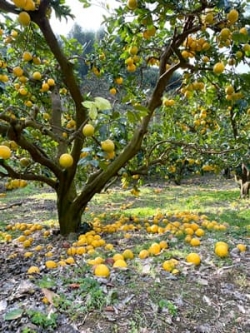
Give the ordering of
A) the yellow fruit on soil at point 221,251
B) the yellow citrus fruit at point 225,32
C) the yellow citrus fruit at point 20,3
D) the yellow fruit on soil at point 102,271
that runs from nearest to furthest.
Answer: the yellow citrus fruit at point 20,3, the yellow citrus fruit at point 225,32, the yellow fruit on soil at point 102,271, the yellow fruit on soil at point 221,251

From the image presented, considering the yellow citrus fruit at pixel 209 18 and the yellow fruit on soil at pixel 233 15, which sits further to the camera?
the yellow citrus fruit at pixel 209 18

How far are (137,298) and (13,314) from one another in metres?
0.82

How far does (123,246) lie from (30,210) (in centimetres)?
417

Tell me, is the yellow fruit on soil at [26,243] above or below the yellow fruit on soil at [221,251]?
below

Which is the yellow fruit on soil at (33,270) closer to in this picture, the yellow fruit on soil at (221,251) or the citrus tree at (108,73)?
the citrus tree at (108,73)

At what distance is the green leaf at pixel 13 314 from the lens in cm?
202

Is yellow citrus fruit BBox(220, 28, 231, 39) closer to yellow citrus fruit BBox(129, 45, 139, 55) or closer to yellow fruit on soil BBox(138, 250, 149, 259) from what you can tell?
yellow citrus fruit BBox(129, 45, 139, 55)

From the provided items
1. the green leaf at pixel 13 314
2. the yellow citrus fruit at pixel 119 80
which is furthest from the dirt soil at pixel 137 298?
the yellow citrus fruit at pixel 119 80

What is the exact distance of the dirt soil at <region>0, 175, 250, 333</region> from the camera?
2.00m

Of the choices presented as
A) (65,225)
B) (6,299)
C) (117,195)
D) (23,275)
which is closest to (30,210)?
(117,195)

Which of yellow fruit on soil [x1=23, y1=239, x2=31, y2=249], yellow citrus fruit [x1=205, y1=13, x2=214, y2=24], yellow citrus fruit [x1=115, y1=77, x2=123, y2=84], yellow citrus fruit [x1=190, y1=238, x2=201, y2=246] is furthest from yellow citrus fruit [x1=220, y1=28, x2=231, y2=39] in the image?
yellow fruit on soil [x1=23, y1=239, x2=31, y2=249]

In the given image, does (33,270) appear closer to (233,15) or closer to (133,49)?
(133,49)

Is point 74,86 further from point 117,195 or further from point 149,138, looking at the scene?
point 117,195

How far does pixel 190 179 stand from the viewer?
14.0m
